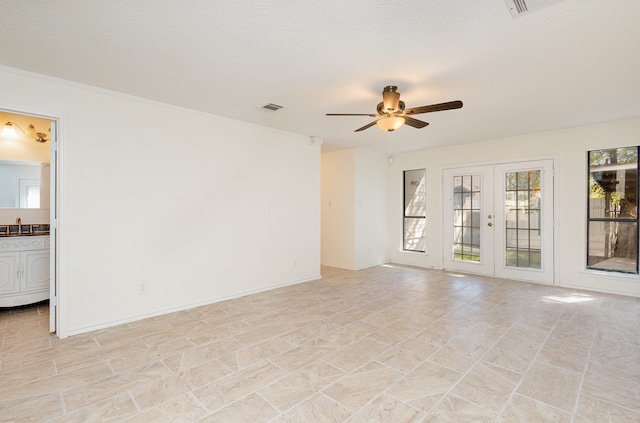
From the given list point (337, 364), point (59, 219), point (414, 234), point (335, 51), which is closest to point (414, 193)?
point (414, 234)

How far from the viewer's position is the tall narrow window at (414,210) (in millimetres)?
6715

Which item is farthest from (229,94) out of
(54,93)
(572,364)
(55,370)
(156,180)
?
(572,364)

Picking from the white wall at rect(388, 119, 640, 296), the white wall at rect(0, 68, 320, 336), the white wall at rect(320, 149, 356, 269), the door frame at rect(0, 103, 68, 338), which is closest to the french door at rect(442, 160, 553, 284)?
the white wall at rect(388, 119, 640, 296)

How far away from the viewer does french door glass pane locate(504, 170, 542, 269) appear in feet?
17.3

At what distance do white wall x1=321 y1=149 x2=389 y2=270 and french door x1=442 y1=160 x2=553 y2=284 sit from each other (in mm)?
1359

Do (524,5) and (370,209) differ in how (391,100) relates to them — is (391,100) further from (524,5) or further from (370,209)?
(370,209)

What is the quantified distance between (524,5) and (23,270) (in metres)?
5.64

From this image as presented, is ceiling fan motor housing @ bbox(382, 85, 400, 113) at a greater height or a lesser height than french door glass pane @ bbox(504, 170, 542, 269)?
greater

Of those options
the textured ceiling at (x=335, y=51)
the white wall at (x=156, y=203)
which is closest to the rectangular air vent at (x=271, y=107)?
the textured ceiling at (x=335, y=51)

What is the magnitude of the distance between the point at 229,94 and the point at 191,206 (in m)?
1.47

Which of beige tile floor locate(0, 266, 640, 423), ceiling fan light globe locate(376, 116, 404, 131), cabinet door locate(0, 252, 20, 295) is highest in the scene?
ceiling fan light globe locate(376, 116, 404, 131)

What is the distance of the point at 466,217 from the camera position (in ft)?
19.9

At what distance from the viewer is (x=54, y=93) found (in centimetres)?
302

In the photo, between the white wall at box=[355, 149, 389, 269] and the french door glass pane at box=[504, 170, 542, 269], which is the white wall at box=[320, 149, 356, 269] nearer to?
the white wall at box=[355, 149, 389, 269]
